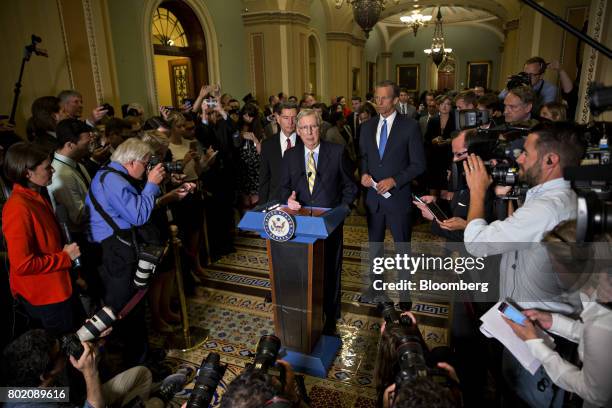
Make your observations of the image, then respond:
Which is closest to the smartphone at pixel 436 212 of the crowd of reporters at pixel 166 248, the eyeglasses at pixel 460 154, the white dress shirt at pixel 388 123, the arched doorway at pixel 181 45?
the crowd of reporters at pixel 166 248

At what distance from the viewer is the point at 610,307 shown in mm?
1140

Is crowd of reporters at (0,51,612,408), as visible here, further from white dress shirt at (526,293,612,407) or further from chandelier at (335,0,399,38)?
chandelier at (335,0,399,38)

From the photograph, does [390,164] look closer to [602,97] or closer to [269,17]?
[602,97]

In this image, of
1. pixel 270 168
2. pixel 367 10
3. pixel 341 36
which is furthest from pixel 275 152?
pixel 341 36

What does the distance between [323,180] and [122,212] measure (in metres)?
1.24

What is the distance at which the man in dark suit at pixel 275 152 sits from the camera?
317 cm

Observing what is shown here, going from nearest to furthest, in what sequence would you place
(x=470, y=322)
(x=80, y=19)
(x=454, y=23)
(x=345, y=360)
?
(x=470, y=322)
(x=345, y=360)
(x=80, y=19)
(x=454, y=23)

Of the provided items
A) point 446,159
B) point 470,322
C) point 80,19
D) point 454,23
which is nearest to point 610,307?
point 470,322

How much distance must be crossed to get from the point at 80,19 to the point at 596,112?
5476 millimetres

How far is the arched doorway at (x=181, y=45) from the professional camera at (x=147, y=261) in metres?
5.67

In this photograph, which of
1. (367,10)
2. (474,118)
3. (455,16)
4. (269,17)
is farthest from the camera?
(455,16)

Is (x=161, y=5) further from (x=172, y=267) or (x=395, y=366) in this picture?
(x=395, y=366)

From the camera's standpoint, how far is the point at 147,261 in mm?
2248

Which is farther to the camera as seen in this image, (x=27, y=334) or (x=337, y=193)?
(x=337, y=193)
